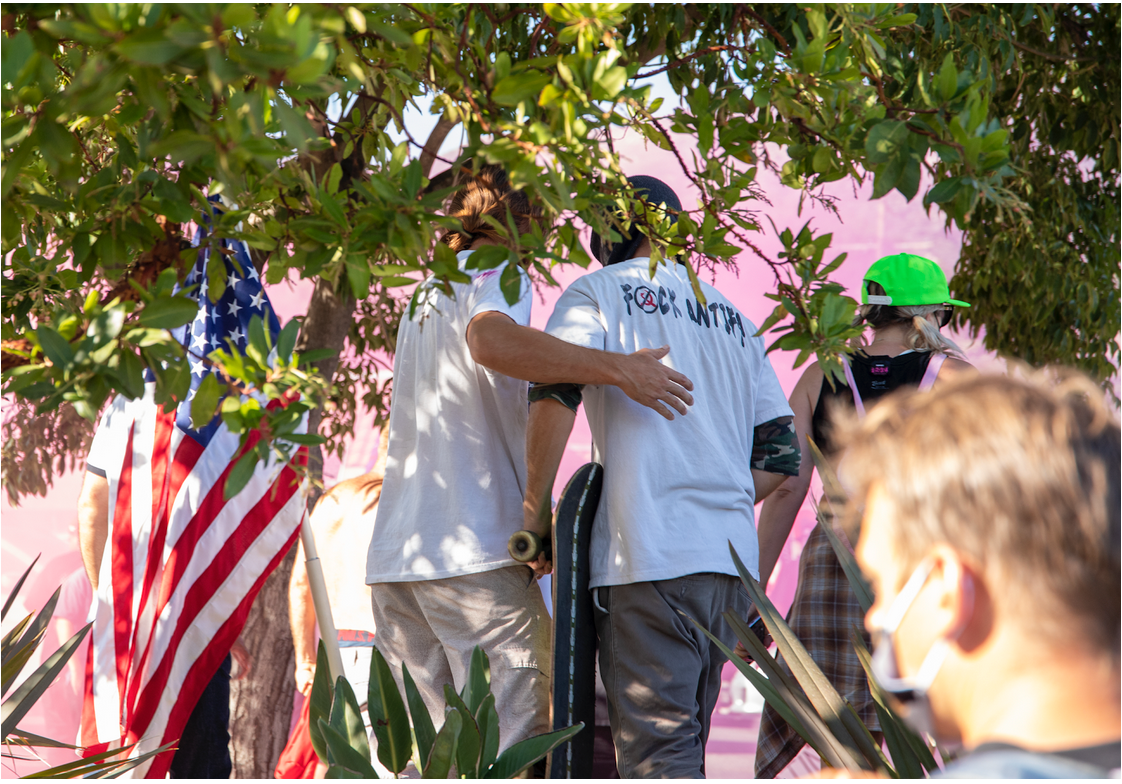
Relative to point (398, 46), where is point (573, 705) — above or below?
below

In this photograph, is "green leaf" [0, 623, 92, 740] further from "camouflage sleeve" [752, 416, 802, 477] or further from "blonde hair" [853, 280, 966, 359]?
"blonde hair" [853, 280, 966, 359]

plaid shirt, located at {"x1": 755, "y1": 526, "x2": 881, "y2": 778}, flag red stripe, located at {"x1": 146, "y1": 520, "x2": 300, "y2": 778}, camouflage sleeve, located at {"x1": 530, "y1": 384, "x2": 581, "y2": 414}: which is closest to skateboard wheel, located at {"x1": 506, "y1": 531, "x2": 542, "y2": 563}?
camouflage sleeve, located at {"x1": 530, "y1": 384, "x2": 581, "y2": 414}

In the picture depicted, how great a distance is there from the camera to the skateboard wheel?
87.9 inches

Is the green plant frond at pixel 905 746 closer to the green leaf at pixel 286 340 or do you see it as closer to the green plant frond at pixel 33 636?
the green leaf at pixel 286 340

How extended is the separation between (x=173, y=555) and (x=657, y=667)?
1.68 meters

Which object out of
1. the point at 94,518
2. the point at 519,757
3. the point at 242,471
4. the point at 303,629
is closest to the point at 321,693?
the point at 519,757

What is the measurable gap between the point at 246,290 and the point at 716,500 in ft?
5.36

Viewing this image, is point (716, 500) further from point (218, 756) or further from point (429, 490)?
point (218, 756)

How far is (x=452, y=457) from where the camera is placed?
2.35 meters

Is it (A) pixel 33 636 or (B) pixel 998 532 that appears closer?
(B) pixel 998 532

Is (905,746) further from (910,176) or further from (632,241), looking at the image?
(632,241)

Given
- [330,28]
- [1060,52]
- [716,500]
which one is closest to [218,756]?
[716,500]

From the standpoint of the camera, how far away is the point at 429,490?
2361 millimetres

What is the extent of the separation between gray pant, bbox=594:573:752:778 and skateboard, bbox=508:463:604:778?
0.04 m
